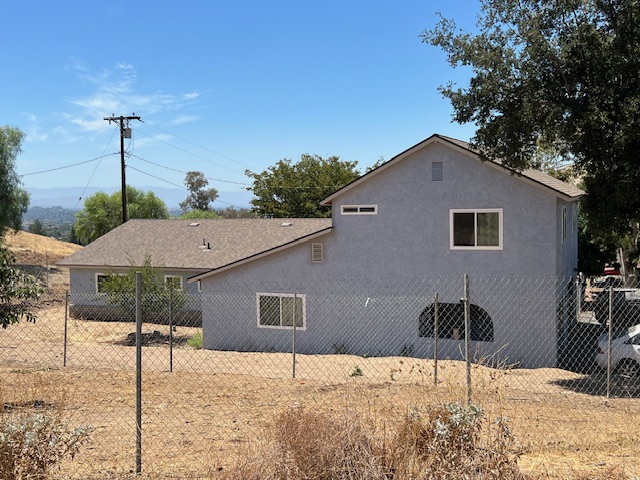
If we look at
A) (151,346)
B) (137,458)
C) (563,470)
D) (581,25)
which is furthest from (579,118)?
(151,346)

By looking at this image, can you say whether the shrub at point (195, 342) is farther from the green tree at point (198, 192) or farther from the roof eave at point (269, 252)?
the green tree at point (198, 192)

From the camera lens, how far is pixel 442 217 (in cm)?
1933

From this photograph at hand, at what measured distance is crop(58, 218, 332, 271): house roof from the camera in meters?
29.0

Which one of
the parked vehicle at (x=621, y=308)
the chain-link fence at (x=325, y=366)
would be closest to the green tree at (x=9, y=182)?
the chain-link fence at (x=325, y=366)

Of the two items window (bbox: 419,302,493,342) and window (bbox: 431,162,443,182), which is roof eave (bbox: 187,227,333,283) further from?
window (bbox: 419,302,493,342)

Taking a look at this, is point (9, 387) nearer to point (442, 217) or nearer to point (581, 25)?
point (442, 217)

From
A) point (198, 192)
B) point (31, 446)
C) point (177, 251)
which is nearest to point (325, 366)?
point (31, 446)

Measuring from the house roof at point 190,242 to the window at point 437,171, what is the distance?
9207 mm

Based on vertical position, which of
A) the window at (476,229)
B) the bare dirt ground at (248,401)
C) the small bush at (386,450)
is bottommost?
the bare dirt ground at (248,401)

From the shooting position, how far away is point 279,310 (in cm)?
2095

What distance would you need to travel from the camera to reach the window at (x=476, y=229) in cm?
1884

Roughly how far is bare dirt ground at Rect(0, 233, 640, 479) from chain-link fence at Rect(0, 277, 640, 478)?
0.04m

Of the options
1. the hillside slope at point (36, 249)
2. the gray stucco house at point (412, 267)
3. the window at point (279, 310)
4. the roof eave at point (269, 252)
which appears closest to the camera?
the gray stucco house at point (412, 267)

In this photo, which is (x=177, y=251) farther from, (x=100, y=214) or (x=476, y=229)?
(x=100, y=214)
